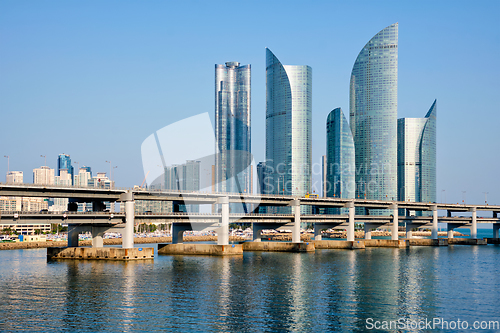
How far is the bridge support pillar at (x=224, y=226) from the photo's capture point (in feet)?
490

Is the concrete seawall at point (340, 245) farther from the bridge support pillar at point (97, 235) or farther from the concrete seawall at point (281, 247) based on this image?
the bridge support pillar at point (97, 235)

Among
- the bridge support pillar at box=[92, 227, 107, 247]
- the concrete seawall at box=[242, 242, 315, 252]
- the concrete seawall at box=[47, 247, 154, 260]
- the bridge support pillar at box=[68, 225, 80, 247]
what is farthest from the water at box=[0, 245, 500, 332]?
the concrete seawall at box=[242, 242, 315, 252]

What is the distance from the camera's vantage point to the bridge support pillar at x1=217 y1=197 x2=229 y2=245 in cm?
14950

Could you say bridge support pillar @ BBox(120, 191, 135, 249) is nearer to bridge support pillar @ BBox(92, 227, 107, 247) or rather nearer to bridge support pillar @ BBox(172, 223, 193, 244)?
bridge support pillar @ BBox(92, 227, 107, 247)

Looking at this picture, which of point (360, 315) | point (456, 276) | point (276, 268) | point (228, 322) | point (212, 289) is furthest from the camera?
point (276, 268)

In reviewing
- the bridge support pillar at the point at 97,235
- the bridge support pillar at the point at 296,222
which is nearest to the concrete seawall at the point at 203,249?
the bridge support pillar at the point at 97,235

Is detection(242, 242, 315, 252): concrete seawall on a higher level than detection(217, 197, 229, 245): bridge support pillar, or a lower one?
lower

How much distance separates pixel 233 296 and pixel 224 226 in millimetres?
74683

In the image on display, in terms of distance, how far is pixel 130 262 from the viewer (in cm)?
12362

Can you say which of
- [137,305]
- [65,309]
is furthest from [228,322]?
[65,309]

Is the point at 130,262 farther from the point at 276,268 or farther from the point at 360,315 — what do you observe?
the point at 360,315

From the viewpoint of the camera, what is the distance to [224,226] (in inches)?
5920

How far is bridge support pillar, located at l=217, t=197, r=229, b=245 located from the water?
28.9 meters

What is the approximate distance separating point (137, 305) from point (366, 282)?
42846 mm
